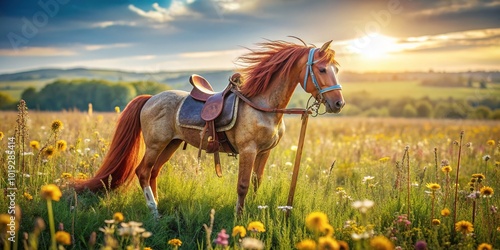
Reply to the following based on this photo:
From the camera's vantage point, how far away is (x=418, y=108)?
48250 millimetres

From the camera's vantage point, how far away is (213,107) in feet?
19.5

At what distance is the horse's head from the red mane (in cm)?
9

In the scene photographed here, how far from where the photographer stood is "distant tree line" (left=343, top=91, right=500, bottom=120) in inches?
1705

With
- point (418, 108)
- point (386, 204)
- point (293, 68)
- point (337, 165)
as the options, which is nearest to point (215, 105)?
→ point (293, 68)

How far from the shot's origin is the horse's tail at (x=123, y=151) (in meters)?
6.65

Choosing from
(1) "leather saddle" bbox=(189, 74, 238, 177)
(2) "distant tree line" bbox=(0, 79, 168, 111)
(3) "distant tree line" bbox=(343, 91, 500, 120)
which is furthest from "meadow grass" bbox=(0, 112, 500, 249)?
(3) "distant tree line" bbox=(343, 91, 500, 120)

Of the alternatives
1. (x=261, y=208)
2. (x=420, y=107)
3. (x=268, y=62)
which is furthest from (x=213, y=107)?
(x=420, y=107)

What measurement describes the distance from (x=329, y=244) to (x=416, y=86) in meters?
65.8

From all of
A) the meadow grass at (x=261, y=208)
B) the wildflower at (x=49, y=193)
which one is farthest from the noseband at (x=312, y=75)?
the wildflower at (x=49, y=193)

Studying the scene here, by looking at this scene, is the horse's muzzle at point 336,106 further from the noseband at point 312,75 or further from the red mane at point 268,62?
the red mane at point 268,62

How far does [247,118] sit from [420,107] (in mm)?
46214

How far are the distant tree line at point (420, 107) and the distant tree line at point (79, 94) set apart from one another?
22625mm

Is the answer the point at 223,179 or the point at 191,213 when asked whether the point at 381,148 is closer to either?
the point at 223,179

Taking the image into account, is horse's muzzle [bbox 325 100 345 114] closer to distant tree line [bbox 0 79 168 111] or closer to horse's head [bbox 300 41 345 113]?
horse's head [bbox 300 41 345 113]
